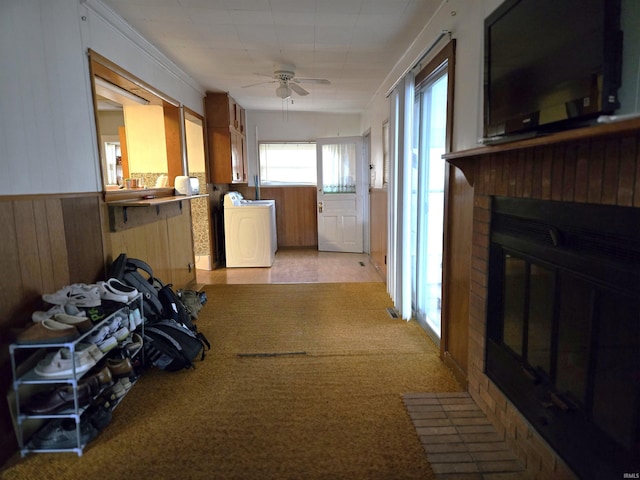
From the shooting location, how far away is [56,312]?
177 cm

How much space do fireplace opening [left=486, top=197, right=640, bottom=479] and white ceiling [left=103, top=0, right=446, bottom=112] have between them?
1804 mm

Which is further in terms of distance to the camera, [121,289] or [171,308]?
[171,308]

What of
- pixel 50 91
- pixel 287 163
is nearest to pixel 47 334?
pixel 50 91

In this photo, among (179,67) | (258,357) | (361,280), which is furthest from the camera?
(361,280)

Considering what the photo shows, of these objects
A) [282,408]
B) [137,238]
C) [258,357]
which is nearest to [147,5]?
[137,238]

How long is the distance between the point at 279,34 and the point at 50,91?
1710mm

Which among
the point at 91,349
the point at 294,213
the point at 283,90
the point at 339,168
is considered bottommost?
the point at 91,349

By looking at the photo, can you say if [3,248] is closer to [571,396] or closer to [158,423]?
[158,423]

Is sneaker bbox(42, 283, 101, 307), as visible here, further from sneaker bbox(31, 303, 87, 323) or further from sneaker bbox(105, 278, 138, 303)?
sneaker bbox(105, 278, 138, 303)

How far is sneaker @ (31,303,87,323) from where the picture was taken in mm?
1717

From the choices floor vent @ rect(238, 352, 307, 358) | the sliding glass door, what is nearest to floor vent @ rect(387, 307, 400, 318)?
the sliding glass door

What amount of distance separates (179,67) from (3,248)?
112 inches

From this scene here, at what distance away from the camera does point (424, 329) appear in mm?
3047

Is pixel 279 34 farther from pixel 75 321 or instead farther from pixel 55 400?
pixel 55 400
